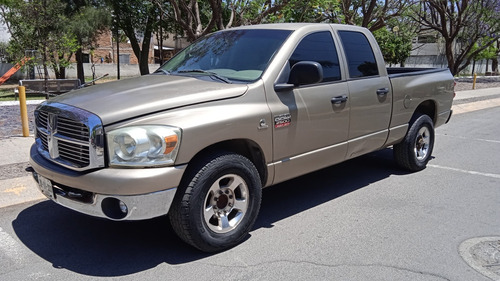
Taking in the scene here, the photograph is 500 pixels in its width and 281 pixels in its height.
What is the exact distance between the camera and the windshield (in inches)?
171

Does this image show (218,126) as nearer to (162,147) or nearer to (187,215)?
(162,147)

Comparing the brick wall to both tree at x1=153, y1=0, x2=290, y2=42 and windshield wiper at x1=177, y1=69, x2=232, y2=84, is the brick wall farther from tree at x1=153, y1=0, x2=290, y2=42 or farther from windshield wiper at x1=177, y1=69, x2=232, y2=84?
windshield wiper at x1=177, y1=69, x2=232, y2=84

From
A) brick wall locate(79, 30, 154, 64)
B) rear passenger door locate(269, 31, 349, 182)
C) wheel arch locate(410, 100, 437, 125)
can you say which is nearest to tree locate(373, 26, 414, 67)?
brick wall locate(79, 30, 154, 64)

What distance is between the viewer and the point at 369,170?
21.6ft

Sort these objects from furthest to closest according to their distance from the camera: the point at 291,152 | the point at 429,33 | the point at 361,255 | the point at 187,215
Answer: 1. the point at 429,33
2. the point at 291,152
3. the point at 361,255
4. the point at 187,215

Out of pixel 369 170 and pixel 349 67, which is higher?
pixel 349 67

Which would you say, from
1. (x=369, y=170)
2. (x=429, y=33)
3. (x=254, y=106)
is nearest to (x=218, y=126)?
(x=254, y=106)

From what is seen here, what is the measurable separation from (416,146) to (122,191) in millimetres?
4623

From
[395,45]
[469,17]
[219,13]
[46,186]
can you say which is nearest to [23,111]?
[46,186]

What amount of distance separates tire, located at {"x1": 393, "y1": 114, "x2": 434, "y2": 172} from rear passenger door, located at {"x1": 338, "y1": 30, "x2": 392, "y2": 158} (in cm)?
72

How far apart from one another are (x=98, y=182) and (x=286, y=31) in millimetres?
2493

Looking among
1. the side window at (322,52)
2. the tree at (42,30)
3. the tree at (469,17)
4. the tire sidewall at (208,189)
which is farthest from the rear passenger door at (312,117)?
the tree at (469,17)

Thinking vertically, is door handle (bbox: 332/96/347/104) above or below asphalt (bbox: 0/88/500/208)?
above

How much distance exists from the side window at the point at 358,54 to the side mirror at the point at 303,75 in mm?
1027
